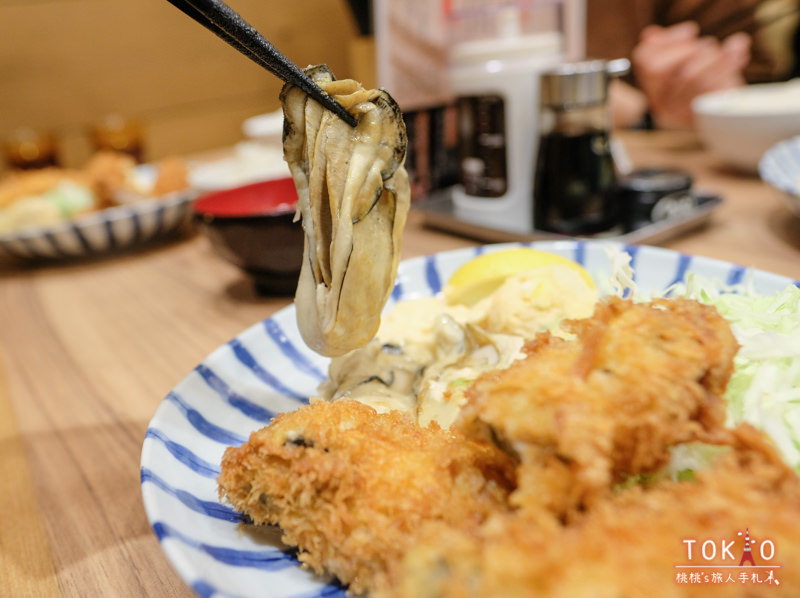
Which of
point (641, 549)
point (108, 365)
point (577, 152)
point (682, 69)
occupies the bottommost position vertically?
point (108, 365)

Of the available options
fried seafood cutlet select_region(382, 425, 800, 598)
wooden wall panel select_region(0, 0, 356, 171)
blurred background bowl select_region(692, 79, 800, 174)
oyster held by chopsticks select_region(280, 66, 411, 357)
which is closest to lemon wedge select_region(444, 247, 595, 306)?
oyster held by chopsticks select_region(280, 66, 411, 357)

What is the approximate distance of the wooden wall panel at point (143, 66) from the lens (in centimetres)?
500

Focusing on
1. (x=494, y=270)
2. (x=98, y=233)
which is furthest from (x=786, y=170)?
(x=98, y=233)

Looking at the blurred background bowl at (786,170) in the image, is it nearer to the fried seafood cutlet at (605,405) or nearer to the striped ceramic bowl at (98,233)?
the fried seafood cutlet at (605,405)

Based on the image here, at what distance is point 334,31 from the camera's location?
625 centimetres

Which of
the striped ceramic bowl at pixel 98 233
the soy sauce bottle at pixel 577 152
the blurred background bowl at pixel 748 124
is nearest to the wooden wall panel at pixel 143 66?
the striped ceramic bowl at pixel 98 233

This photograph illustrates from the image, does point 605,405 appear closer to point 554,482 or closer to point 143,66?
point 554,482

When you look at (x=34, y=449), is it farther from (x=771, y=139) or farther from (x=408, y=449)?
(x=771, y=139)

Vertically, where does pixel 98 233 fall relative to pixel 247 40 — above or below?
below

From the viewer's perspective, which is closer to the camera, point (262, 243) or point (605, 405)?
point (605, 405)

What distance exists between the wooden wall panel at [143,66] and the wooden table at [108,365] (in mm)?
3307

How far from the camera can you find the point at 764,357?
3.01ft

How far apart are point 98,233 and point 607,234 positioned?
6.42 feet

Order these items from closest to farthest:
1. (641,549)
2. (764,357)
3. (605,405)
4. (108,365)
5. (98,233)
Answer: (641,549) → (605,405) → (764,357) → (108,365) → (98,233)
